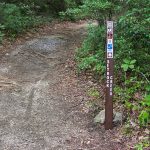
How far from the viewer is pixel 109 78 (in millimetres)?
5586

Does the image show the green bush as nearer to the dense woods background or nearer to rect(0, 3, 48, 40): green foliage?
rect(0, 3, 48, 40): green foliage

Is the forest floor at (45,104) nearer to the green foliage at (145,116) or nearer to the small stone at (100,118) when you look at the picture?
the small stone at (100,118)

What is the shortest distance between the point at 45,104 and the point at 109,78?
6.45ft

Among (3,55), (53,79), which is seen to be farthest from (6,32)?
(53,79)

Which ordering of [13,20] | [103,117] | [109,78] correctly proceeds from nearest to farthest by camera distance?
[109,78], [103,117], [13,20]

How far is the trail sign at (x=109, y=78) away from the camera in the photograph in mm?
5438

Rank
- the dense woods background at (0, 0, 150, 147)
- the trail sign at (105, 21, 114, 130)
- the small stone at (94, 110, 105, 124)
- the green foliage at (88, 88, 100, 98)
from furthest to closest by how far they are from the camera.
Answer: the green foliage at (88, 88, 100, 98) → the dense woods background at (0, 0, 150, 147) → the small stone at (94, 110, 105, 124) → the trail sign at (105, 21, 114, 130)

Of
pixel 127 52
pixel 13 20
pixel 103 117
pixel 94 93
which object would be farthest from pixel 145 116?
pixel 13 20

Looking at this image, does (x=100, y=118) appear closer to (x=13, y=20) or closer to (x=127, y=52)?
(x=127, y=52)

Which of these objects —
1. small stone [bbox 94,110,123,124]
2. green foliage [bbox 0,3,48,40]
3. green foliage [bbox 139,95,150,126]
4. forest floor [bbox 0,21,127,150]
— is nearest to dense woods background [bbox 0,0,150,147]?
green foliage [bbox 139,95,150,126]

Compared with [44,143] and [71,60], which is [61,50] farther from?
[44,143]

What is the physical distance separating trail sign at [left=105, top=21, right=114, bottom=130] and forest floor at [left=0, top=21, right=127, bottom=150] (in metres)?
0.22

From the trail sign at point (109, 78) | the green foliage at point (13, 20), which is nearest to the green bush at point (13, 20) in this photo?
the green foliage at point (13, 20)

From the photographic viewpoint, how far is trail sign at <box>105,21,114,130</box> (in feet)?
17.8
